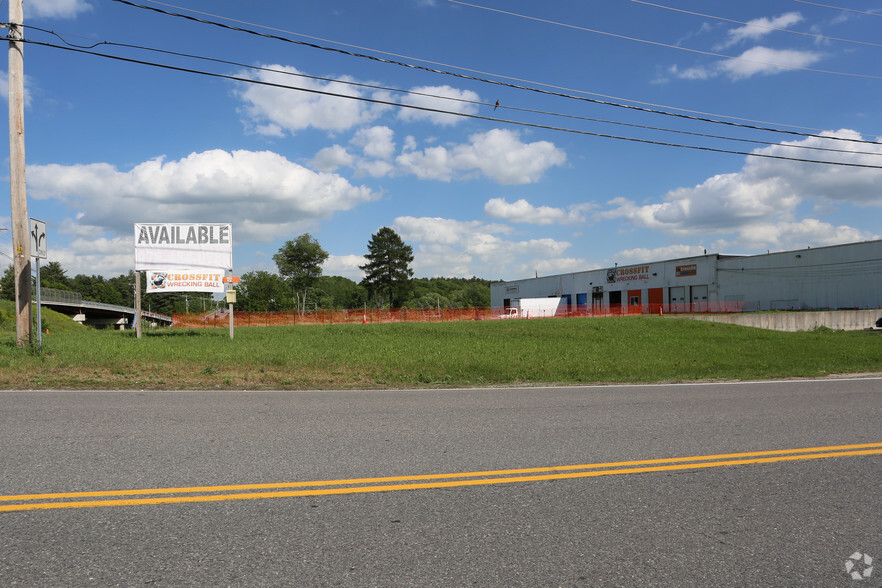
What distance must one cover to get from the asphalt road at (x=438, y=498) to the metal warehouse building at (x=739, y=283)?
43.2 m

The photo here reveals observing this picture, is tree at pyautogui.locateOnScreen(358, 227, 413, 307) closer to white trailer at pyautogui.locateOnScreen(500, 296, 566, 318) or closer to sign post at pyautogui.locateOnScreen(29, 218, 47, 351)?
white trailer at pyautogui.locateOnScreen(500, 296, 566, 318)

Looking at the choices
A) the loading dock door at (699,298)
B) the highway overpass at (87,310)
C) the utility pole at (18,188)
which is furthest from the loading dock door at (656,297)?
the highway overpass at (87,310)

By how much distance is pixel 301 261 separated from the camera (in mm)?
94438

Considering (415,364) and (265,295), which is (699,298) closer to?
(415,364)

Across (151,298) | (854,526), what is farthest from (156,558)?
(151,298)

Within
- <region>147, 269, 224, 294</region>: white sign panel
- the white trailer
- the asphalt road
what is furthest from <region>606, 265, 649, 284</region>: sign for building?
the asphalt road

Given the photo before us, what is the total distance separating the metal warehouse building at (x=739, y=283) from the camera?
4216 centimetres

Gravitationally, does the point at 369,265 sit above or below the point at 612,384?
above

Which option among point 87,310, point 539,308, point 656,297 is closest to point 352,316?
point 539,308

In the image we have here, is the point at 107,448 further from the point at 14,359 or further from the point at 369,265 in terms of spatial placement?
the point at 369,265

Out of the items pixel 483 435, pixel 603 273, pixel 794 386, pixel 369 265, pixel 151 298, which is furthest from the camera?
pixel 151 298

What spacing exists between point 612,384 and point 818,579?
8830 mm

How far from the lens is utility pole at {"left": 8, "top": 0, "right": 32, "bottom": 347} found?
13586mm

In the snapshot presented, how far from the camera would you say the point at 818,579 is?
310cm
